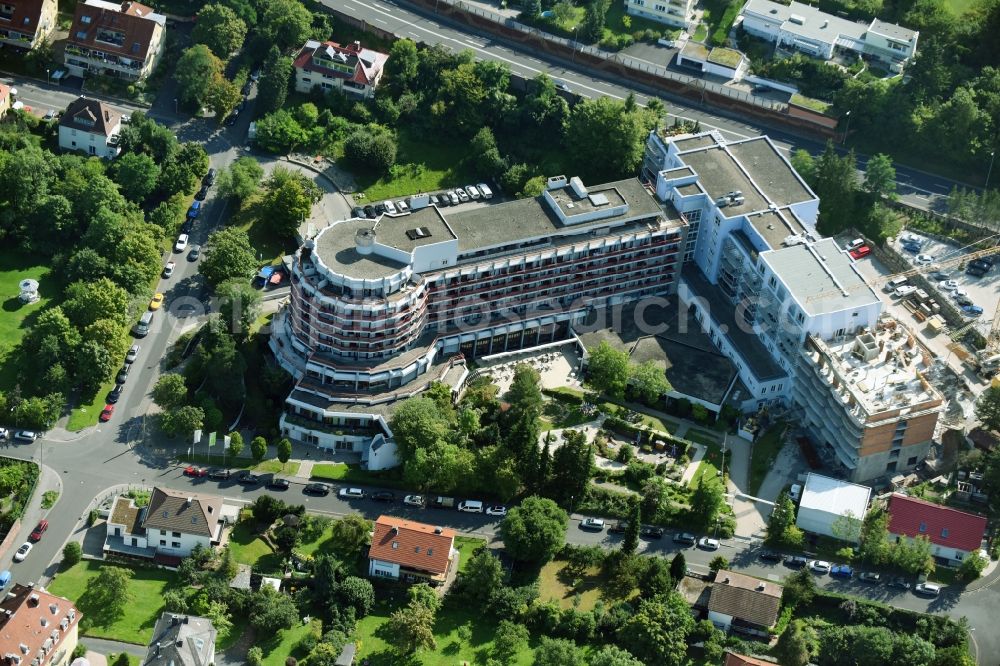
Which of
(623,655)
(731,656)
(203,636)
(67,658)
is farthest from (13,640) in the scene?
(731,656)

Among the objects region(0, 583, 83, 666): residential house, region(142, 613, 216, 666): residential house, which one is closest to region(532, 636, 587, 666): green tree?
region(142, 613, 216, 666): residential house

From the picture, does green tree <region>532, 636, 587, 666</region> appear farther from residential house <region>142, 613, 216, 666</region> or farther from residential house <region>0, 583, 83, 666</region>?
residential house <region>0, 583, 83, 666</region>

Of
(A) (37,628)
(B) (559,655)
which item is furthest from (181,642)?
(B) (559,655)

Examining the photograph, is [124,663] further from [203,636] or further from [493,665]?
[493,665]

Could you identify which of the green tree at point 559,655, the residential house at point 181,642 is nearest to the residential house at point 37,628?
the residential house at point 181,642

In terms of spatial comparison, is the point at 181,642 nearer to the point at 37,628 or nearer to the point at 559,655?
the point at 37,628

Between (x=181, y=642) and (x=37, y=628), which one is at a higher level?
(x=181, y=642)

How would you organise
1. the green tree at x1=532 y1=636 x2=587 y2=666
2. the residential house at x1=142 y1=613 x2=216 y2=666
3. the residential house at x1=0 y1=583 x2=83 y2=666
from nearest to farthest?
the residential house at x1=0 y1=583 x2=83 y2=666, the residential house at x1=142 y1=613 x2=216 y2=666, the green tree at x1=532 y1=636 x2=587 y2=666
